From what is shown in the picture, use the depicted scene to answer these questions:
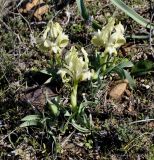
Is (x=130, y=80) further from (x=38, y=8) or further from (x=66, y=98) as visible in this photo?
(x=38, y=8)

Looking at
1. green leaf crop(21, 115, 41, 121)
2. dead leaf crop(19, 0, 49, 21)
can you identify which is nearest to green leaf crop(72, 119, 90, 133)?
green leaf crop(21, 115, 41, 121)

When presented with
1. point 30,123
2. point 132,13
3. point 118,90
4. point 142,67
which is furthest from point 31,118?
point 132,13

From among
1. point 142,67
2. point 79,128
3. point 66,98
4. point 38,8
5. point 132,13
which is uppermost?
point 38,8

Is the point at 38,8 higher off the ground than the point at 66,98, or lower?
higher

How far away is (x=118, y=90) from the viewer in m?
2.31

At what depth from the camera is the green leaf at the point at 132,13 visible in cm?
247

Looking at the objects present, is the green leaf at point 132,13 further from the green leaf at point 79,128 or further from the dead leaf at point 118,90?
the green leaf at point 79,128

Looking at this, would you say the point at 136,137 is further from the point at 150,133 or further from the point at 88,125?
the point at 88,125

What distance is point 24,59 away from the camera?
253 cm

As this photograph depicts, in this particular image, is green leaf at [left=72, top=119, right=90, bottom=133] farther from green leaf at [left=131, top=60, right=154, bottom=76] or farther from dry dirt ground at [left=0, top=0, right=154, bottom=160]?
green leaf at [left=131, top=60, right=154, bottom=76]

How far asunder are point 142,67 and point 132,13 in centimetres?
34

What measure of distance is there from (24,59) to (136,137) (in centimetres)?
85

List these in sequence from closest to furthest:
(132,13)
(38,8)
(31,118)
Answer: (31,118) → (132,13) → (38,8)

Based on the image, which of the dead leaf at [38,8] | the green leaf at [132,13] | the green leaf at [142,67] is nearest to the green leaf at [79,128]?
the green leaf at [142,67]
